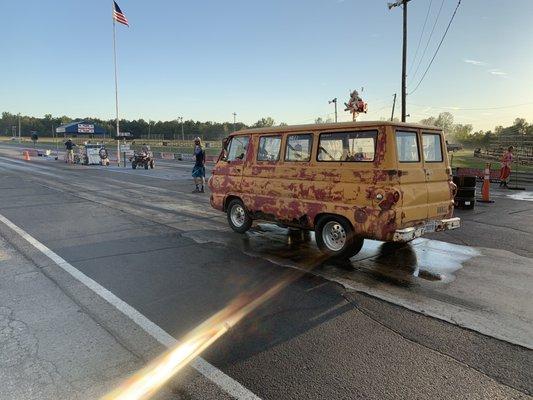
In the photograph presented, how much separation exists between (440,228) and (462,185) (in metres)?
5.86

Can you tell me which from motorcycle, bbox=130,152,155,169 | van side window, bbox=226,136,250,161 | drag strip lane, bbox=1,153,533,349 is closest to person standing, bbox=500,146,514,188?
drag strip lane, bbox=1,153,533,349

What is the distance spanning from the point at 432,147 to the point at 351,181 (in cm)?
166

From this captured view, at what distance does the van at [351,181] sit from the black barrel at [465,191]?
515 cm

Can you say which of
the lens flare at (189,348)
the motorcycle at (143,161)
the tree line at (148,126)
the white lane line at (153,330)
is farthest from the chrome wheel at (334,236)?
the tree line at (148,126)

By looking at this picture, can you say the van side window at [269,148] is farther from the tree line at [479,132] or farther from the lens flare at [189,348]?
the tree line at [479,132]

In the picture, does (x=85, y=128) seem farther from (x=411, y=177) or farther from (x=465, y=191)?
(x=411, y=177)

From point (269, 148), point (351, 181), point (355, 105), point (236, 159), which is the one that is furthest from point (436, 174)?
point (355, 105)

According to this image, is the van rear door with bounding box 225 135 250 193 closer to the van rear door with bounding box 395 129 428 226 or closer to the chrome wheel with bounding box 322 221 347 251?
the chrome wheel with bounding box 322 221 347 251

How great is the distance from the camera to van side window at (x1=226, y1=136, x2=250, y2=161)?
8336mm

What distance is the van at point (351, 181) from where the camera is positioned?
595cm

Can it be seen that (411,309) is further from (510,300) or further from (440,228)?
(440,228)

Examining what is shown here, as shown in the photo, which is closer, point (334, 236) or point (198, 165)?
point (334, 236)

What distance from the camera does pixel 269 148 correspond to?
7.78m

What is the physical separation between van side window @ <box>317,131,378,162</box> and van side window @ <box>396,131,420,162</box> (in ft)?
1.23
